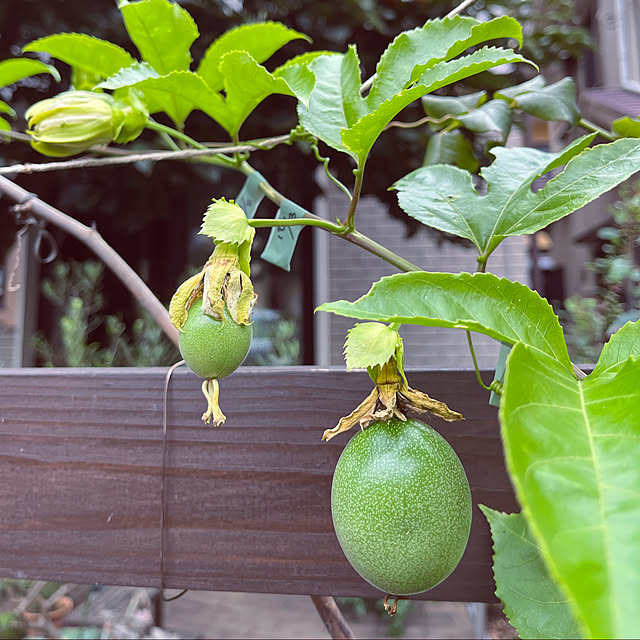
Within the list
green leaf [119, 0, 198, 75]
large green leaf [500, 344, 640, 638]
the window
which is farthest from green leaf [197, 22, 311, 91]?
the window

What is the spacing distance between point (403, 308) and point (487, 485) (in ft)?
0.69

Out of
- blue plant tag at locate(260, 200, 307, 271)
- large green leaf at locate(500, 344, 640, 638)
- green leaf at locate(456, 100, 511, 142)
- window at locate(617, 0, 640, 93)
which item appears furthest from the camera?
window at locate(617, 0, 640, 93)

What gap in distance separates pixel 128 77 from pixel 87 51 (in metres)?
0.12

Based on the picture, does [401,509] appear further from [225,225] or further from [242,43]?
[242,43]

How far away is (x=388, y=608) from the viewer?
0.25m

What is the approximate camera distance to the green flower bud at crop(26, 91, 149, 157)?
0.39 meters

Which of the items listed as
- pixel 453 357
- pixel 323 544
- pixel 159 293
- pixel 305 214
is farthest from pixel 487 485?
pixel 159 293

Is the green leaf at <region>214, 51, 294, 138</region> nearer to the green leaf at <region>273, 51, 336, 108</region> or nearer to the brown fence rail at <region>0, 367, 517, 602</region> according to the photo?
the green leaf at <region>273, 51, 336, 108</region>

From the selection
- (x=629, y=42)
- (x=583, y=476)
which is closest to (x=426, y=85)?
(x=583, y=476)

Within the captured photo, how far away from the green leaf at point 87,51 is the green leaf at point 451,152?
31 cm

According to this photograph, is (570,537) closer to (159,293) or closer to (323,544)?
(323,544)

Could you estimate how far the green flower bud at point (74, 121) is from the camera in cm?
39

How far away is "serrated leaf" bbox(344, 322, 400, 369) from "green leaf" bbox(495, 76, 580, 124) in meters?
0.37

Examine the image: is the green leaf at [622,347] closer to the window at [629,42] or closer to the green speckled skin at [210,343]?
the green speckled skin at [210,343]
